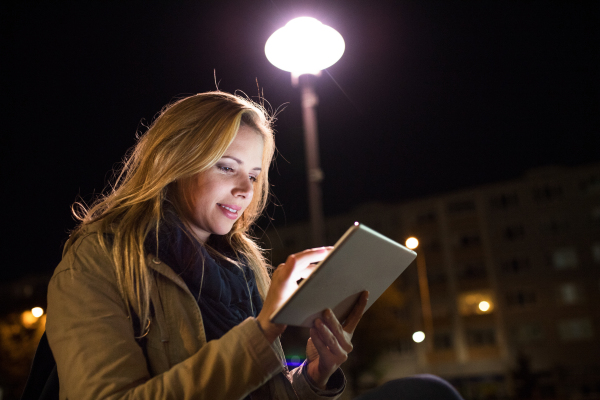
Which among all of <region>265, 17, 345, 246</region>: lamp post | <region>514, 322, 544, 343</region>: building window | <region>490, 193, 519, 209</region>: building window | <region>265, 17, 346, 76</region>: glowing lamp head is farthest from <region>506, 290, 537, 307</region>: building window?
<region>265, 17, 346, 76</region>: glowing lamp head

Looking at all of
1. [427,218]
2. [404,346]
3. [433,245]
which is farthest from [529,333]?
[427,218]

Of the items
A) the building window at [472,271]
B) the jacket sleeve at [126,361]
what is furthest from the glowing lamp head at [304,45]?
the building window at [472,271]

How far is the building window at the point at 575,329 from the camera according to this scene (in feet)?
120

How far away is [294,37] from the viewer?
4891 millimetres

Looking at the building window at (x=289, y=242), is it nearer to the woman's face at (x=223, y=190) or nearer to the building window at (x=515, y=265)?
the building window at (x=515, y=265)

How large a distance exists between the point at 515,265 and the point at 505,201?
5.86 meters

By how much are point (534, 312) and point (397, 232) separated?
42.6 feet

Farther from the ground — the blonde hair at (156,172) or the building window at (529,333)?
the building window at (529,333)

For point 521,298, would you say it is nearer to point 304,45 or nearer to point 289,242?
point 289,242

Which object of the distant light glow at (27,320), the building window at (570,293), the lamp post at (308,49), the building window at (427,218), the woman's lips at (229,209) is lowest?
the woman's lips at (229,209)

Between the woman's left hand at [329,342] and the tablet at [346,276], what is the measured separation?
0.03 meters

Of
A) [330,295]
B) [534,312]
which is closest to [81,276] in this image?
[330,295]

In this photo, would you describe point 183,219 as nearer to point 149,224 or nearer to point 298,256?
point 149,224

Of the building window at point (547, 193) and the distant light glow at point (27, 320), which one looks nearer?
the distant light glow at point (27, 320)
